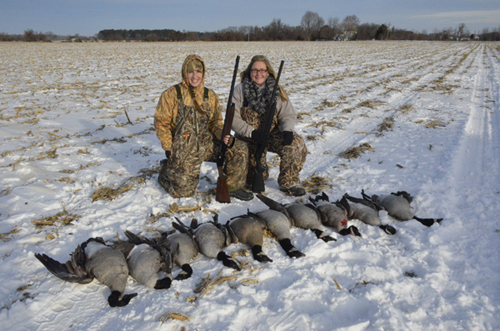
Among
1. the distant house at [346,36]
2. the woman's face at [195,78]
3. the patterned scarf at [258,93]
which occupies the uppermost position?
the distant house at [346,36]

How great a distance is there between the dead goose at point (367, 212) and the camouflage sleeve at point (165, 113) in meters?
2.53

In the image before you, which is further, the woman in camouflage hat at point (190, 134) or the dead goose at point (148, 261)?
the woman in camouflage hat at point (190, 134)

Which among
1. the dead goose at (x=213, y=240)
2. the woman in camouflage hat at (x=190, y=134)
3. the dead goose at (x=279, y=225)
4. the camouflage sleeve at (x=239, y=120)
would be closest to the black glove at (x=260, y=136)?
the camouflage sleeve at (x=239, y=120)

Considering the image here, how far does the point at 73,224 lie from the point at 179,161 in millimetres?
1429

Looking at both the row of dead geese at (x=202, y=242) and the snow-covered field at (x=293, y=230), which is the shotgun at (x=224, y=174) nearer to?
the snow-covered field at (x=293, y=230)

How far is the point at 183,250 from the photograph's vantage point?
2932 mm

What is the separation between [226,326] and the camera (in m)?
2.26

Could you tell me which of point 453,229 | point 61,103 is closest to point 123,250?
point 453,229

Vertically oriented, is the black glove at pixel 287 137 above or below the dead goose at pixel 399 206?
above

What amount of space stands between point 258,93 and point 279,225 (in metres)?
1.96

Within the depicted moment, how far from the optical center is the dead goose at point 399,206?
3615 mm

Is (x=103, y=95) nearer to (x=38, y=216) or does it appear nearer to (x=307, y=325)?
(x=38, y=216)

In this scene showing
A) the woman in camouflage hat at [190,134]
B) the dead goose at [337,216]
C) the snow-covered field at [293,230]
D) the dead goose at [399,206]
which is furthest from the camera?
the woman in camouflage hat at [190,134]

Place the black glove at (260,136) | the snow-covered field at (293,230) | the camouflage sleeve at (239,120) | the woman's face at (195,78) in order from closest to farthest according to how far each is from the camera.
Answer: the snow-covered field at (293,230), the woman's face at (195,78), the black glove at (260,136), the camouflage sleeve at (239,120)
